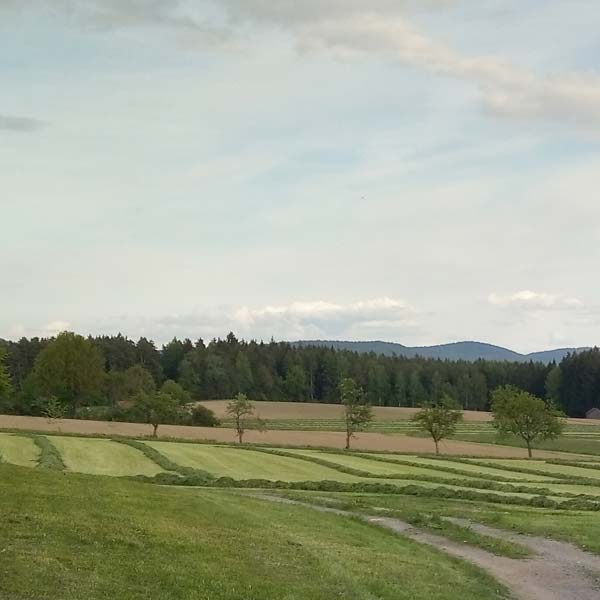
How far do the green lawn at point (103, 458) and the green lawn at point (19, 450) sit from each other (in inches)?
70.5

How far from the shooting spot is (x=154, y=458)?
53.9m

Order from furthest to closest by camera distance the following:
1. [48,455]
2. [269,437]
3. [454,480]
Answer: [269,437] → [48,455] → [454,480]

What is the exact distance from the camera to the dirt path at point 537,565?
19.0 m

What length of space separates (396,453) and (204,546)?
193 ft

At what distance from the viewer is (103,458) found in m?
52.4

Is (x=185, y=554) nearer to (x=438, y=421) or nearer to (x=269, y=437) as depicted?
(x=438, y=421)

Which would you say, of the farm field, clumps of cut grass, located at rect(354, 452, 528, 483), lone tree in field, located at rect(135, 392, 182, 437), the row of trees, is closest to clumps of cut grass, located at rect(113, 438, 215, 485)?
clumps of cut grass, located at rect(354, 452, 528, 483)

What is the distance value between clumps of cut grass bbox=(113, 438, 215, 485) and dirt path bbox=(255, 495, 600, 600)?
15.6 metres

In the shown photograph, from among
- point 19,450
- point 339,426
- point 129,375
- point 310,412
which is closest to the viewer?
point 19,450

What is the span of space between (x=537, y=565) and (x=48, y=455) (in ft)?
117

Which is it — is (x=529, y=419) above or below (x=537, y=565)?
above

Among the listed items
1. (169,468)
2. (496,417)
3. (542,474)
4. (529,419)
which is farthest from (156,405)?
(542,474)

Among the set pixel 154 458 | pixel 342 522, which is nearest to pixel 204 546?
pixel 342 522

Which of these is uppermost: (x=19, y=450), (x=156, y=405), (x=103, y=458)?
(x=156, y=405)
